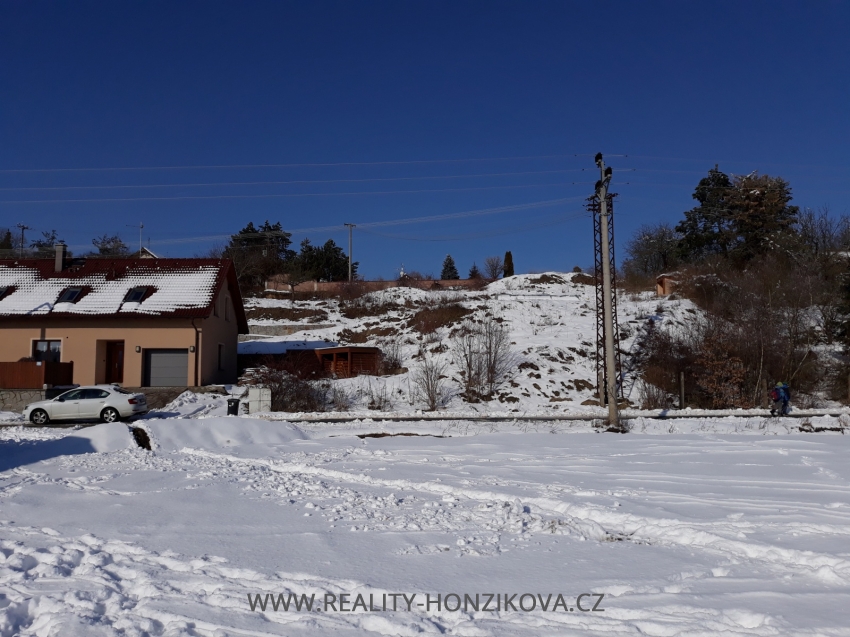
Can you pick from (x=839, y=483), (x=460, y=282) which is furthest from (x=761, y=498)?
(x=460, y=282)

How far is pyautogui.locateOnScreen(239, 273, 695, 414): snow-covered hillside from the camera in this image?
32.6 meters

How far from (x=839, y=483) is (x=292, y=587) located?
382 inches

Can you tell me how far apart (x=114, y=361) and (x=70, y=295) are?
3.95 metres

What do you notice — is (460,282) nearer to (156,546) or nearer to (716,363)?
(716,363)

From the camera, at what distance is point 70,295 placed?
34.4 metres

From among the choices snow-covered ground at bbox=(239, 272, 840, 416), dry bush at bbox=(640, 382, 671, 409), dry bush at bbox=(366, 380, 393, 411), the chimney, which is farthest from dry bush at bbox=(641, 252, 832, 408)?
the chimney

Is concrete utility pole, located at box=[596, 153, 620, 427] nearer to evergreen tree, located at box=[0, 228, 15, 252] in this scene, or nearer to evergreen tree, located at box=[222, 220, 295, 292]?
evergreen tree, located at box=[222, 220, 295, 292]

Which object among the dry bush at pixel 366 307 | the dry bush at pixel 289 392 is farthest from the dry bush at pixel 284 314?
the dry bush at pixel 289 392

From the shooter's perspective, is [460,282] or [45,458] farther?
[460,282]

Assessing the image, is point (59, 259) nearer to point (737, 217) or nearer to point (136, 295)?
point (136, 295)

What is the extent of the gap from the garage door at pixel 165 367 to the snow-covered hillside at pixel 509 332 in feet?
25.1

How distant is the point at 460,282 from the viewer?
65.1 meters

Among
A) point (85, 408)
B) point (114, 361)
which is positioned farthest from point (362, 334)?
A: point (85, 408)

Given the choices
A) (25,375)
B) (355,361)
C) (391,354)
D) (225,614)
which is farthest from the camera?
(391,354)
